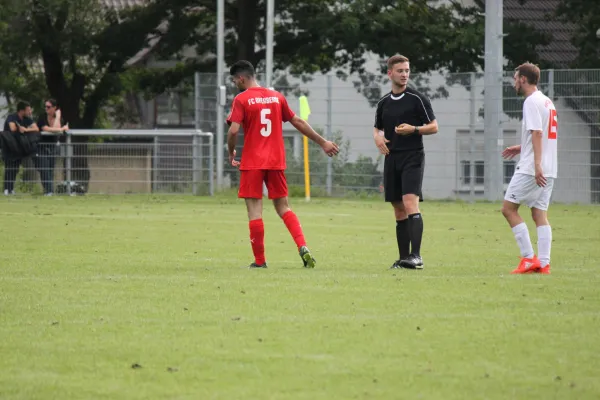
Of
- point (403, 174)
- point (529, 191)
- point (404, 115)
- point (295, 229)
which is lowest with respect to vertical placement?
point (295, 229)

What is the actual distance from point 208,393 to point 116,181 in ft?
74.5

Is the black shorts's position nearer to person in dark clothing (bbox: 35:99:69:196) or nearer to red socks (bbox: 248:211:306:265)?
red socks (bbox: 248:211:306:265)

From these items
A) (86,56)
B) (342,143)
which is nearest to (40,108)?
(86,56)

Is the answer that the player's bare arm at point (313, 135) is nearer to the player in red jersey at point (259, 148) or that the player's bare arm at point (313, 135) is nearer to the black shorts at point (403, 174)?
the player in red jersey at point (259, 148)

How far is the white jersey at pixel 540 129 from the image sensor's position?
38.8 feet

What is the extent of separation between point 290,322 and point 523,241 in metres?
4.18

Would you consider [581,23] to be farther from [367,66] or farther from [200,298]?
[200,298]

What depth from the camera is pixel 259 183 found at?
1268 centimetres

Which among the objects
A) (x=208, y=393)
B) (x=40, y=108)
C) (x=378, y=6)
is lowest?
(x=208, y=393)

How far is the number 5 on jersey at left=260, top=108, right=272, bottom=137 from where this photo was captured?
41.3 feet

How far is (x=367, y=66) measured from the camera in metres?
38.1

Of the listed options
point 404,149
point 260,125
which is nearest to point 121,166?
Answer: point 260,125

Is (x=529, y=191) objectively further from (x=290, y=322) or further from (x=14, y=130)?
(x=14, y=130)

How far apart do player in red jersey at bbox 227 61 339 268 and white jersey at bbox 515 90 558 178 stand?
1847 mm
